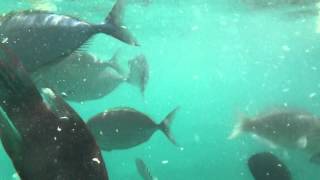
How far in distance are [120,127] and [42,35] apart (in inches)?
116

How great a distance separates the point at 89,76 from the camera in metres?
5.91

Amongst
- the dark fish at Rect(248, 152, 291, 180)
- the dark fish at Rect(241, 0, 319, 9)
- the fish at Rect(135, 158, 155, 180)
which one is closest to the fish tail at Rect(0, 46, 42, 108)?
the dark fish at Rect(248, 152, 291, 180)

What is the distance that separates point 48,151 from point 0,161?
133ft

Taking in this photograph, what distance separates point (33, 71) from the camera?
2.65 m

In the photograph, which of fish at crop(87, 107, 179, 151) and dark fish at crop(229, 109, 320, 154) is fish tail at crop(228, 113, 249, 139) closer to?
dark fish at crop(229, 109, 320, 154)

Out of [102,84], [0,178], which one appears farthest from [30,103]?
[0,178]

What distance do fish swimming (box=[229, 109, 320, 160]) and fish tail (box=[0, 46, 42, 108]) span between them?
8114 millimetres

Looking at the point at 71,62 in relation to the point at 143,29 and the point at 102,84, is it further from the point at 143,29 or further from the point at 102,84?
the point at 143,29

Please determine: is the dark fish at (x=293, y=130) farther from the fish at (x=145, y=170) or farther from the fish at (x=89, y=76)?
the fish at (x=89, y=76)

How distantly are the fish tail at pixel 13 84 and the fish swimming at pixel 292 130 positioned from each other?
8.11 metres

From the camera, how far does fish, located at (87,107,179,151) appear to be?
18.2 ft

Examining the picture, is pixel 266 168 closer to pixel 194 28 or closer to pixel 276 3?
pixel 276 3

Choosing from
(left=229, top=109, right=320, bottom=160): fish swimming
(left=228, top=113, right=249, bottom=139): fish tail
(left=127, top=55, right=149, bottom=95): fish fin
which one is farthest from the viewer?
(left=228, top=113, right=249, bottom=139): fish tail

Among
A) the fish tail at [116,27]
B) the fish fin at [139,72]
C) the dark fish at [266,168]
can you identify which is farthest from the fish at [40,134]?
the fish fin at [139,72]
